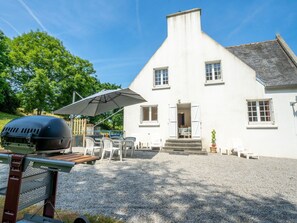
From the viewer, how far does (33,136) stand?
5.14 ft

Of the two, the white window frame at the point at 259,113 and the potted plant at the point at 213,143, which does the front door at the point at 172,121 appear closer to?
the potted plant at the point at 213,143

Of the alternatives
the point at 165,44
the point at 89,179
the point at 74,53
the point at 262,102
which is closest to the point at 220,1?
the point at 165,44

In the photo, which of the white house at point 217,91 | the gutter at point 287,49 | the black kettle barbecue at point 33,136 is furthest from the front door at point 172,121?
the black kettle barbecue at point 33,136

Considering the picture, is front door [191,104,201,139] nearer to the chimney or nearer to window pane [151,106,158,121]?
window pane [151,106,158,121]

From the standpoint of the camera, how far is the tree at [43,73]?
61.2 ft

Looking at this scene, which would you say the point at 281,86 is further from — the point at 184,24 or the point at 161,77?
the point at 184,24

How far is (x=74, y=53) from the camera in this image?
24.5 metres

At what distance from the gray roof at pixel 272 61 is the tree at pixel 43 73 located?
19.5 meters

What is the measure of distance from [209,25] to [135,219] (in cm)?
1286

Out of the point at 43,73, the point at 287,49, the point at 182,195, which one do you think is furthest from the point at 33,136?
the point at 43,73

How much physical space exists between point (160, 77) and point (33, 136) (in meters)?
10.7

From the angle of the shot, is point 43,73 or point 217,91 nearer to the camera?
point 217,91

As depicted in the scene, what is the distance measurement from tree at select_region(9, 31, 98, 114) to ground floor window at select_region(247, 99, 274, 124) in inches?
785

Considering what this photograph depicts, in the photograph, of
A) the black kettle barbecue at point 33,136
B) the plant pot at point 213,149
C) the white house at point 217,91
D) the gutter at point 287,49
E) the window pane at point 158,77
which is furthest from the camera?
the window pane at point 158,77
